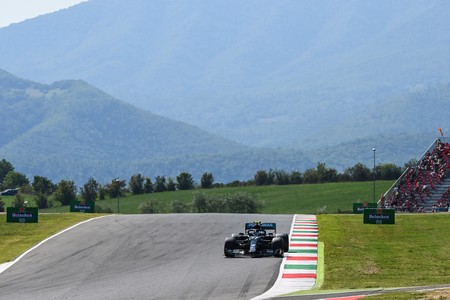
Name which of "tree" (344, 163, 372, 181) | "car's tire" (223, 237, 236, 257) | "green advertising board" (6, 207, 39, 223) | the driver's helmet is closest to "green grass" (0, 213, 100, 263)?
"green advertising board" (6, 207, 39, 223)

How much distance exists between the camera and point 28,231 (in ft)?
154

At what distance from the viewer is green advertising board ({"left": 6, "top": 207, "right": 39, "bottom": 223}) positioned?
50.7 meters

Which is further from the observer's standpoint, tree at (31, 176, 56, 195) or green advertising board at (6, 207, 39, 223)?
tree at (31, 176, 56, 195)

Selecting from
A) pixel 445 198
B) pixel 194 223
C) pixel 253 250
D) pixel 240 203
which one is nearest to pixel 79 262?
pixel 253 250

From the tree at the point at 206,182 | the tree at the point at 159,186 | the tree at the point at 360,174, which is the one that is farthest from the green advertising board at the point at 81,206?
the tree at the point at 360,174

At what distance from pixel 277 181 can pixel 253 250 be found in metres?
96.2

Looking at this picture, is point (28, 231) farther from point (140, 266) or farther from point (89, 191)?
point (89, 191)

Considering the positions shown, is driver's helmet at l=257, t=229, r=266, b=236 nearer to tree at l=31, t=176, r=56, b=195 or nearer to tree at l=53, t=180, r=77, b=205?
tree at l=53, t=180, r=77, b=205

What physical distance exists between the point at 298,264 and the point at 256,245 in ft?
9.63

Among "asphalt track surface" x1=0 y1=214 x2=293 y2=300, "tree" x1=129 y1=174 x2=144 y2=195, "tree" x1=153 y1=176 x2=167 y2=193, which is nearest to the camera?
"asphalt track surface" x1=0 y1=214 x2=293 y2=300

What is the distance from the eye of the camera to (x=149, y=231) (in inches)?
1773

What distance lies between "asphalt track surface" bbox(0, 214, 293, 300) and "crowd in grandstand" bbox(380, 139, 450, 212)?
2699 centimetres

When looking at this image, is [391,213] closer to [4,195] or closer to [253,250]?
[253,250]

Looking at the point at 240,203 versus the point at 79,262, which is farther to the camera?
the point at 240,203
